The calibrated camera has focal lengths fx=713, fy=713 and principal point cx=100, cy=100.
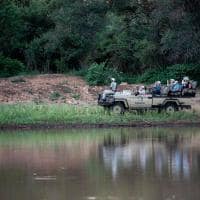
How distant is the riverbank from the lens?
110ft

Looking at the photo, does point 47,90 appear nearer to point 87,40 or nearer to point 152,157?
point 87,40

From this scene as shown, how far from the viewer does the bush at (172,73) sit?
45438 mm

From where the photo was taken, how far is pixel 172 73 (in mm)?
45406

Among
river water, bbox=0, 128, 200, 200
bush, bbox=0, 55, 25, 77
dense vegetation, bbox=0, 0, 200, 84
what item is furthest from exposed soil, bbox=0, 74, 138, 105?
river water, bbox=0, 128, 200, 200

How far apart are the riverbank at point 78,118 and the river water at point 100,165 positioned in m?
2.18

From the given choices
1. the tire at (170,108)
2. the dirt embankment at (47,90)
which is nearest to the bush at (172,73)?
the dirt embankment at (47,90)

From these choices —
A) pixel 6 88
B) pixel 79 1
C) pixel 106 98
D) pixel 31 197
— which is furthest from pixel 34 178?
pixel 79 1

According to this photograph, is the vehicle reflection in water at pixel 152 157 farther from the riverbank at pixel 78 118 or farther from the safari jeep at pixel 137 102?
the safari jeep at pixel 137 102

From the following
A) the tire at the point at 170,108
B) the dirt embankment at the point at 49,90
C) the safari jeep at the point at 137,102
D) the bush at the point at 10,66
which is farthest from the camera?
the bush at the point at 10,66

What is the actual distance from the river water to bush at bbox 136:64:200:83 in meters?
14.1

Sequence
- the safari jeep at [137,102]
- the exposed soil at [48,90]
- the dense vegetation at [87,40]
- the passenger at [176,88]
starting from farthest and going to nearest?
1. the dense vegetation at [87,40]
2. the exposed soil at [48,90]
3. the passenger at [176,88]
4. the safari jeep at [137,102]

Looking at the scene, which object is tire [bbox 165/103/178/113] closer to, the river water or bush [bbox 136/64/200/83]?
the river water

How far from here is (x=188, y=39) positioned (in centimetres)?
3503

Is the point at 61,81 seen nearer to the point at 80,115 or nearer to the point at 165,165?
the point at 80,115
